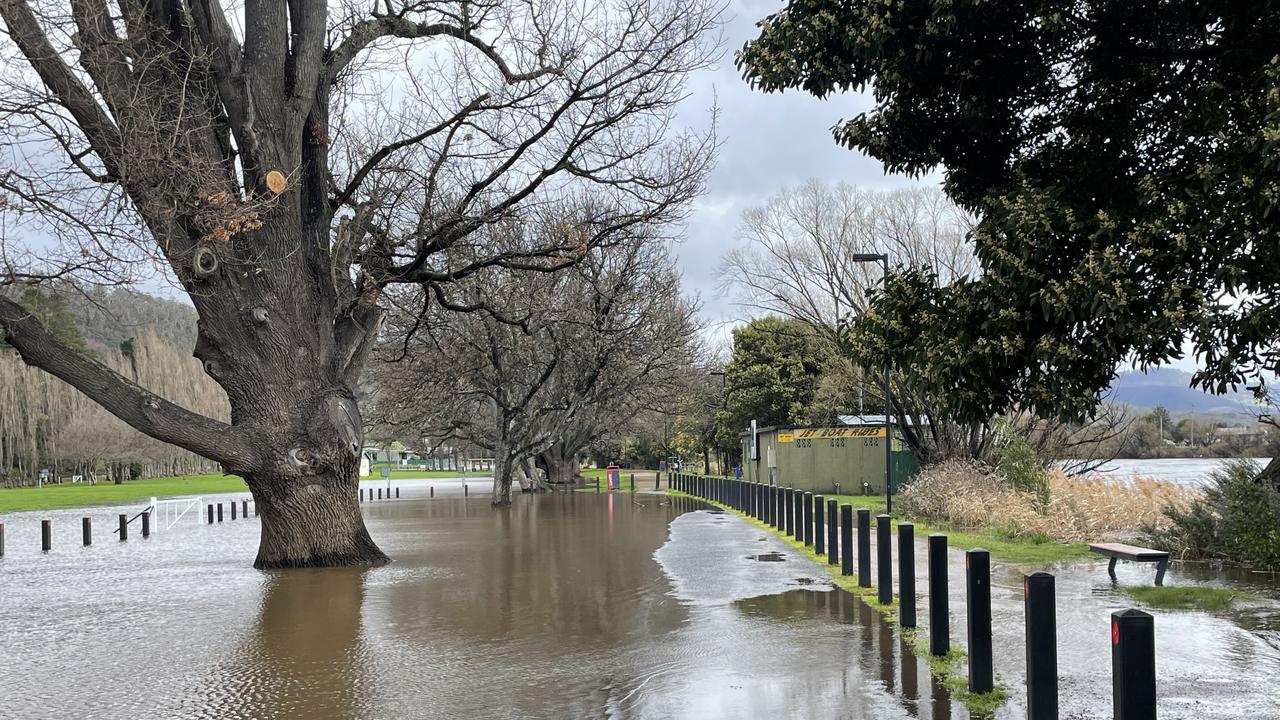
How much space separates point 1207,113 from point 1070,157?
1391mm

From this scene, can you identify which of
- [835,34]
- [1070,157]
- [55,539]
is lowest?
[55,539]

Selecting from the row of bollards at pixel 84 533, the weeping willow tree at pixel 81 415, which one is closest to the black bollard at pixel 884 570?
the row of bollards at pixel 84 533

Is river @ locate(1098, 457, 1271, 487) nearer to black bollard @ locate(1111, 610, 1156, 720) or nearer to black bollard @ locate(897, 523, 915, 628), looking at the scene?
black bollard @ locate(897, 523, 915, 628)

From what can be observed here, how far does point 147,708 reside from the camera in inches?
293

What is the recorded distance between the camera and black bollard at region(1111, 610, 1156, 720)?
455 cm

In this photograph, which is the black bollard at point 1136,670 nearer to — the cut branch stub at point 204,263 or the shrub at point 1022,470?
the cut branch stub at point 204,263

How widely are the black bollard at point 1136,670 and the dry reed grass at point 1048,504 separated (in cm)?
1137

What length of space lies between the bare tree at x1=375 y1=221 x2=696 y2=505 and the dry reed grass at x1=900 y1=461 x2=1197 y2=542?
29.5ft

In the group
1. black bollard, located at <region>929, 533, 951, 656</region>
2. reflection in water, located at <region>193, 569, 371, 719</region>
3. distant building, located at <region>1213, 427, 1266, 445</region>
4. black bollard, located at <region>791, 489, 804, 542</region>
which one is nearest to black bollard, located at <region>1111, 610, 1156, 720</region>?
black bollard, located at <region>929, 533, 951, 656</region>

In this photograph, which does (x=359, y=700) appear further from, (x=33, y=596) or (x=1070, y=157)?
(x=33, y=596)

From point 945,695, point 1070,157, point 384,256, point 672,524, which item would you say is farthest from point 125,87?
point 672,524

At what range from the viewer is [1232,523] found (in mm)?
13469

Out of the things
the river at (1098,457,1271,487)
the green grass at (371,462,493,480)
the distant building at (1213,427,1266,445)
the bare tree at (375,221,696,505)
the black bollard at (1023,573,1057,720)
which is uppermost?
the bare tree at (375,221,696,505)

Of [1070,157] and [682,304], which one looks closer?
[1070,157]
